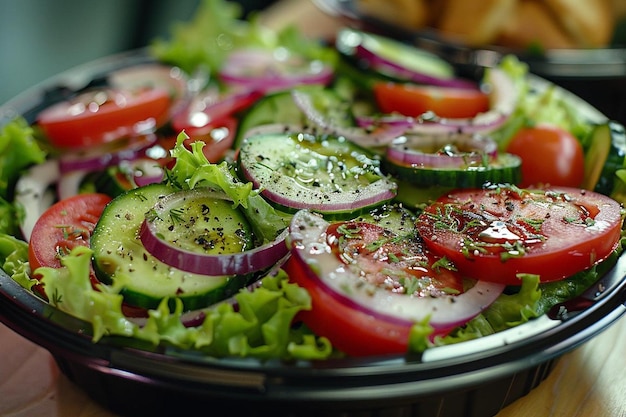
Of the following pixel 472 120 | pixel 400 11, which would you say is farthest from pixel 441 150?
pixel 400 11

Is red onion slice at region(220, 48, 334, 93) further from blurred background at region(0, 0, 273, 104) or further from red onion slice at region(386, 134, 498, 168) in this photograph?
blurred background at region(0, 0, 273, 104)

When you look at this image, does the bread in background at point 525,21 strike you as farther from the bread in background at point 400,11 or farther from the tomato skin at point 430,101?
the tomato skin at point 430,101

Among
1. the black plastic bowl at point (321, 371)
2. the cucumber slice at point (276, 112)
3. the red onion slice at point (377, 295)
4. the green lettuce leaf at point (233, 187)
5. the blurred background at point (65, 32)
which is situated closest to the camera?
the black plastic bowl at point (321, 371)

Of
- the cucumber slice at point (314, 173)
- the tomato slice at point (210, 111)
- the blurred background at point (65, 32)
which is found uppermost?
the cucumber slice at point (314, 173)

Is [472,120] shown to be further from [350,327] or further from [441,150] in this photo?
[350,327]

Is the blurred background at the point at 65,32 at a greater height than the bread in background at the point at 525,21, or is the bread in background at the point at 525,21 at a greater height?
the bread in background at the point at 525,21

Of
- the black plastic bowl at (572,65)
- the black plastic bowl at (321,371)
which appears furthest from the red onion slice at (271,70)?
the black plastic bowl at (321,371)

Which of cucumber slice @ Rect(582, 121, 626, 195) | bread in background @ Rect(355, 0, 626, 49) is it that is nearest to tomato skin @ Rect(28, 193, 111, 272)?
cucumber slice @ Rect(582, 121, 626, 195)
